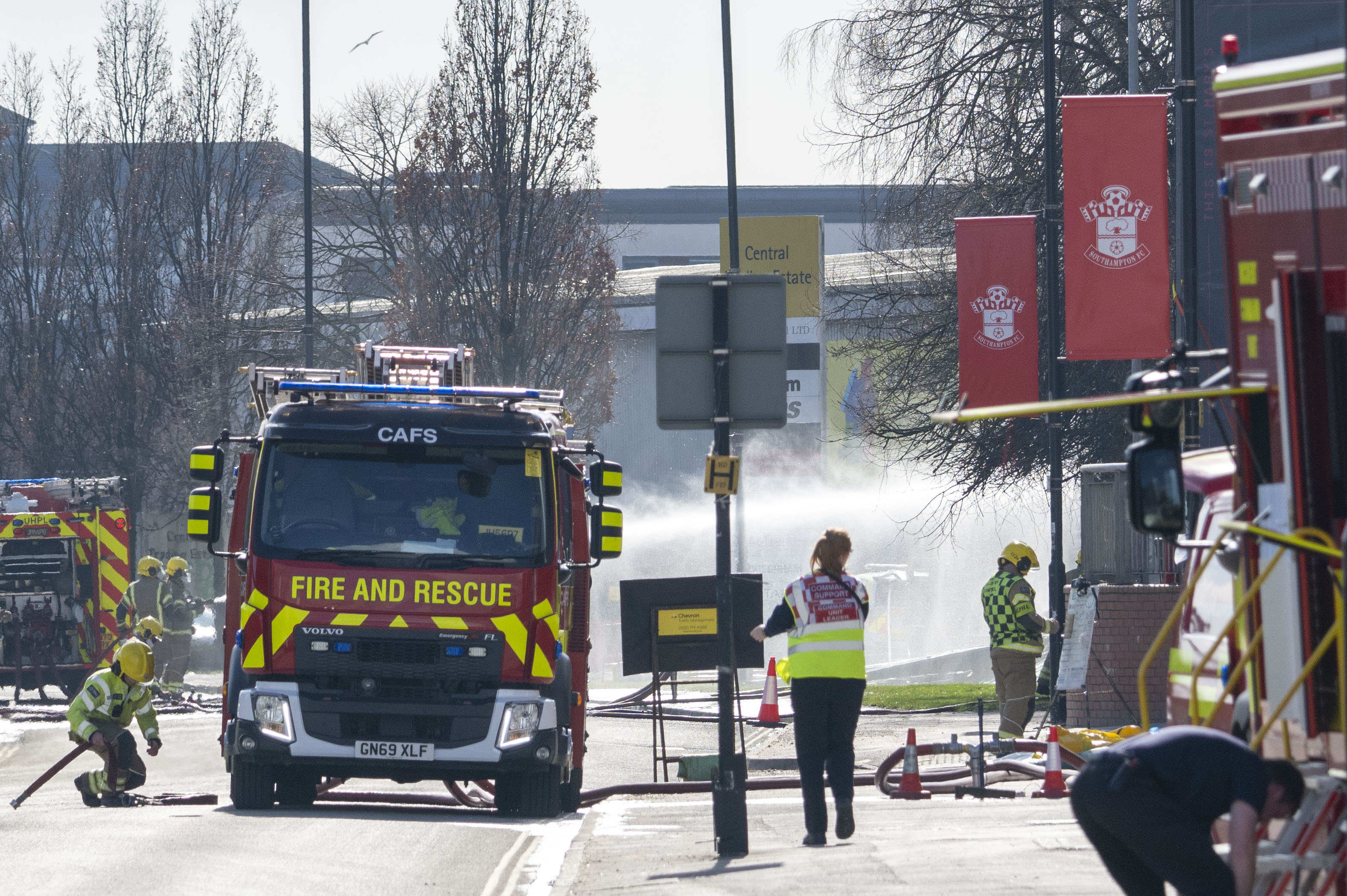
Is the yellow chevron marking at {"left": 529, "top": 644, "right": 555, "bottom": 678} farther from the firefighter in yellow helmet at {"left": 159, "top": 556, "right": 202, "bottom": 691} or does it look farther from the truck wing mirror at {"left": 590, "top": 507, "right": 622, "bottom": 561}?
the firefighter in yellow helmet at {"left": 159, "top": 556, "right": 202, "bottom": 691}

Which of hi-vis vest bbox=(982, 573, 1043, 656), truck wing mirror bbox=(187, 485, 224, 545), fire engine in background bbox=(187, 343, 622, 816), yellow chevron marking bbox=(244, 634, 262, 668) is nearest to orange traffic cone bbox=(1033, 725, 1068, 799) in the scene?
fire engine in background bbox=(187, 343, 622, 816)

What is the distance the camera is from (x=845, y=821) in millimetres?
10672

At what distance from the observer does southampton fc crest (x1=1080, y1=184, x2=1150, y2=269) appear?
17.7m

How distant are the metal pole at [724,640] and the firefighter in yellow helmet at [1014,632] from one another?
23.8ft

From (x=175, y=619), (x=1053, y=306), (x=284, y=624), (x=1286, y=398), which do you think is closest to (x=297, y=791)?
(x=284, y=624)

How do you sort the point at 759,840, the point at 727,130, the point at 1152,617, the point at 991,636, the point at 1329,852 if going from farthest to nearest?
the point at 727,130
the point at 1152,617
the point at 991,636
the point at 759,840
the point at 1329,852

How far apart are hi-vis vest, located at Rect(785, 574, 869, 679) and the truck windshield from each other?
2139 mm

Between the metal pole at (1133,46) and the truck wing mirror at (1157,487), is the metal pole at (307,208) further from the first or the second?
the truck wing mirror at (1157,487)

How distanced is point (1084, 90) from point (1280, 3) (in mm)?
10075

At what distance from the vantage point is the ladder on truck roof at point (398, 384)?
12.7 m

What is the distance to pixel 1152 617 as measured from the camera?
19.4 meters

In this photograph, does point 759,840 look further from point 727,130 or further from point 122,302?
point 122,302

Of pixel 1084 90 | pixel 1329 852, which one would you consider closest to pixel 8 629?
pixel 1084 90

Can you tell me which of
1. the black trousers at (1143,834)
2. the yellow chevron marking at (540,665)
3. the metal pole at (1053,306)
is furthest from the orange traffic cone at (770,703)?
the black trousers at (1143,834)
